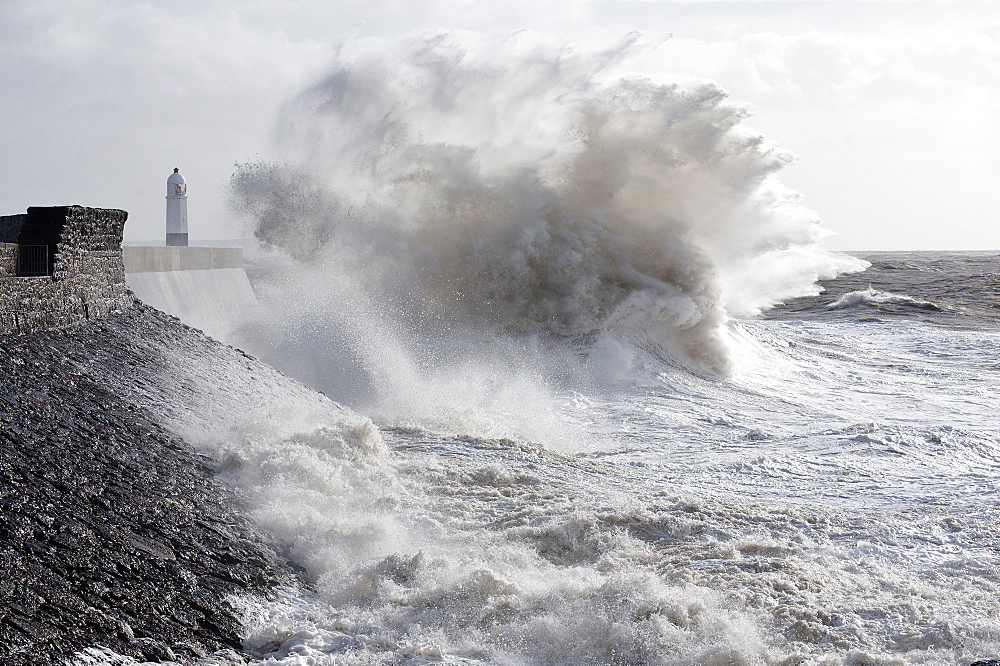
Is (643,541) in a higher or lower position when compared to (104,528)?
lower

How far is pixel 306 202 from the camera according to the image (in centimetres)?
1477

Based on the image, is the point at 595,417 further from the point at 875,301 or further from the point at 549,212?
the point at 875,301

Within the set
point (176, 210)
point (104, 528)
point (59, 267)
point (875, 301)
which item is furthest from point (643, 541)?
point (875, 301)

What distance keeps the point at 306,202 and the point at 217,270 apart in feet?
11.7

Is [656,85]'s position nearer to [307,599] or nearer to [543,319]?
[543,319]

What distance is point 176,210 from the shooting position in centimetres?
1237

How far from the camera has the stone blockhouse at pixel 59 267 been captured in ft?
19.4

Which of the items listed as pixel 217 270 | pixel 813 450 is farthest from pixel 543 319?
pixel 813 450

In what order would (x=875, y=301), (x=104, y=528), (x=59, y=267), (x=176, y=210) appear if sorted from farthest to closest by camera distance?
(x=875, y=301) < (x=176, y=210) < (x=59, y=267) < (x=104, y=528)

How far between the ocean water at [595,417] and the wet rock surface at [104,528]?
265 mm

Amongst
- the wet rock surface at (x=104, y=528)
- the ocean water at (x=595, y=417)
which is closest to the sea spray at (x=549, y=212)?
the ocean water at (x=595, y=417)

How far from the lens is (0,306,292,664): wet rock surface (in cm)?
352

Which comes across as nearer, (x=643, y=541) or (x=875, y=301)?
(x=643, y=541)

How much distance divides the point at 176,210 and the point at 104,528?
29.7 feet
